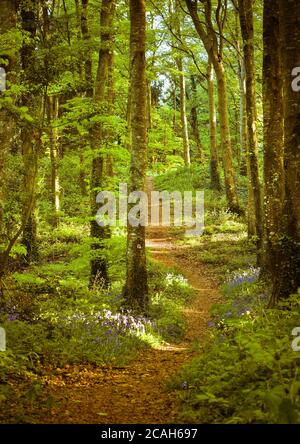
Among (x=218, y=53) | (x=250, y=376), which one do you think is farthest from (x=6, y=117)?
(x=218, y=53)

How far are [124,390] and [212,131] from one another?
63.9ft

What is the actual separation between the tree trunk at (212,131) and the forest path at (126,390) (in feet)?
51.8

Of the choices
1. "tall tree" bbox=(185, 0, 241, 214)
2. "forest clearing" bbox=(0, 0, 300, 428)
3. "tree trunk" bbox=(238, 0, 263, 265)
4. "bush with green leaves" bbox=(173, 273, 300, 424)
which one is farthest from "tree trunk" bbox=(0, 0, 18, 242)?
"tall tree" bbox=(185, 0, 241, 214)

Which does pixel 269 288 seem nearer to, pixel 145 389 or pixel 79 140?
pixel 145 389

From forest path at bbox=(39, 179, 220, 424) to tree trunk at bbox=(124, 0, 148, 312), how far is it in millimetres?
1590

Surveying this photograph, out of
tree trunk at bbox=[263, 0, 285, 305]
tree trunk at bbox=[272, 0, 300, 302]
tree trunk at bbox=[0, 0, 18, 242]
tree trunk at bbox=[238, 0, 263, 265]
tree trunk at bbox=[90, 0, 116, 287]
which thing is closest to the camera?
tree trunk at bbox=[272, 0, 300, 302]

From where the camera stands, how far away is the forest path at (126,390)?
554 centimetres

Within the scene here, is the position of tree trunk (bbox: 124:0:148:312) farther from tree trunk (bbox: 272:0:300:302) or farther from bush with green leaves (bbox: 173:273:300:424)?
tree trunk (bbox: 272:0:300:302)

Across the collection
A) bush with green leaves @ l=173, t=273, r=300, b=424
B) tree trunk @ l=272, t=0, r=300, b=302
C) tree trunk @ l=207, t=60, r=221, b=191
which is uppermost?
tree trunk @ l=207, t=60, r=221, b=191

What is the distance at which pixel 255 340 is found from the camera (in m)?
6.09

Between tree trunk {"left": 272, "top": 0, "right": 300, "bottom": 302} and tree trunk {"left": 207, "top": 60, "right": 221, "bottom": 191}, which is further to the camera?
tree trunk {"left": 207, "top": 60, "right": 221, "bottom": 191}

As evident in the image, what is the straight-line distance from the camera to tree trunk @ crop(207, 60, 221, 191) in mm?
24359

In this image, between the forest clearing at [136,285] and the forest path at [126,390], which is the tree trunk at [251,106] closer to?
the forest clearing at [136,285]

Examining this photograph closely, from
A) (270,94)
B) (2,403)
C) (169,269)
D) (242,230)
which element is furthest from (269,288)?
(242,230)
